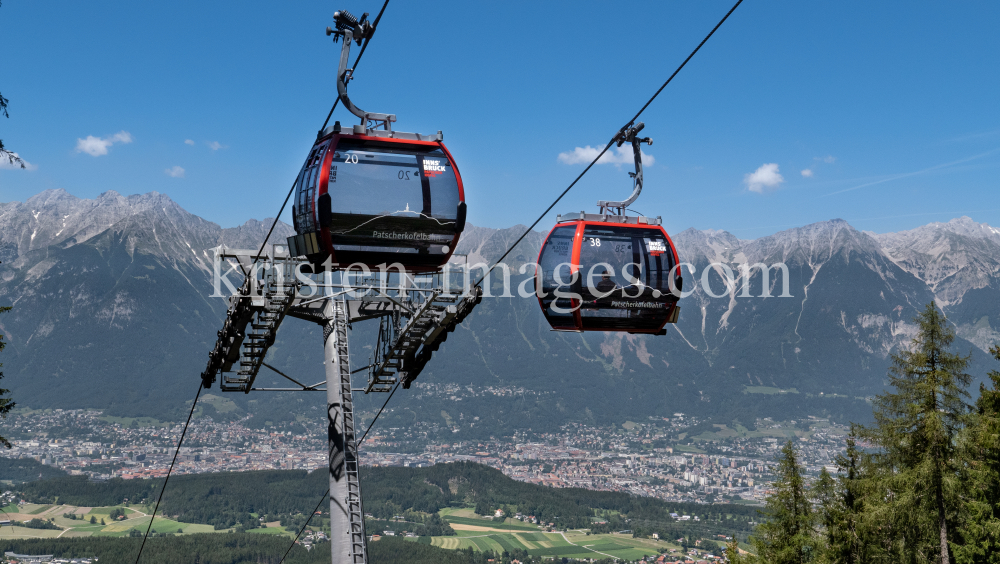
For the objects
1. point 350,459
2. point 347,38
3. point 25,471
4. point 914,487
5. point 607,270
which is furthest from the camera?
point 25,471

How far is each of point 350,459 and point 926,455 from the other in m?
16.6

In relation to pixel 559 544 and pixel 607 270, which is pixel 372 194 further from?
pixel 559 544

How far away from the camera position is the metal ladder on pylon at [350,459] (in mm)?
12719

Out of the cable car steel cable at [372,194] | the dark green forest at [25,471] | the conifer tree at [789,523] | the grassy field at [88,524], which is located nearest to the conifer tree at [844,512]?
the conifer tree at [789,523]

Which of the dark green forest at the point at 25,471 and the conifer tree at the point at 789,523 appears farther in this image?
the dark green forest at the point at 25,471

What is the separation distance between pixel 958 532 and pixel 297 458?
183 m

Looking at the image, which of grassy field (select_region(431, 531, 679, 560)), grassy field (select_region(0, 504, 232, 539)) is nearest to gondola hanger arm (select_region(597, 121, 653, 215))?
grassy field (select_region(431, 531, 679, 560))

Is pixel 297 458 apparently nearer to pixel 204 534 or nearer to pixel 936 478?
pixel 204 534

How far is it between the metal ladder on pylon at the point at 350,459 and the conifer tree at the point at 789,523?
54.2ft

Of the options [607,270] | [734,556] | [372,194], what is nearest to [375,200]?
[372,194]

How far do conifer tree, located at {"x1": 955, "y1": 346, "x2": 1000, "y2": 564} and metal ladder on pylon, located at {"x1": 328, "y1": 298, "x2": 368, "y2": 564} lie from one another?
54.1ft

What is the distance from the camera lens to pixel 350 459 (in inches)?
525

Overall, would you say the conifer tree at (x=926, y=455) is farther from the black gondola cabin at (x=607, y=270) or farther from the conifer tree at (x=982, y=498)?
the black gondola cabin at (x=607, y=270)

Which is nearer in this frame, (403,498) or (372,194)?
(372,194)
